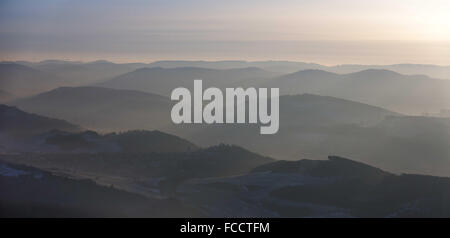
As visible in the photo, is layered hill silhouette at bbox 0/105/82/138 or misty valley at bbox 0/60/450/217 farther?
layered hill silhouette at bbox 0/105/82/138

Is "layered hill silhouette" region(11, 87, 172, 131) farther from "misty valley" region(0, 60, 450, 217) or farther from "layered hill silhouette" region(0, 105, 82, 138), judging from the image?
"layered hill silhouette" region(0, 105, 82, 138)

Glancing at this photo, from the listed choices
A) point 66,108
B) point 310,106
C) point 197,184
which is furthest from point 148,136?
point 66,108

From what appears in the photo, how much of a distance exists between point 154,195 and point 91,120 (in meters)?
88.2

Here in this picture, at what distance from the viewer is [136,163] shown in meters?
52.2

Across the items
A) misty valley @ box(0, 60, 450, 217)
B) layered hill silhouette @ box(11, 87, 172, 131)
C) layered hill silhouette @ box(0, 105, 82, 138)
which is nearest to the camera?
misty valley @ box(0, 60, 450, 217)

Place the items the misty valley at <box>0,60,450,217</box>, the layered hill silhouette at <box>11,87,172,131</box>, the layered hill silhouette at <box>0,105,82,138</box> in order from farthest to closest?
the layered hill silhouette at <box>11,87,172,131</box> → the layered hill silhouette at <box>0,105,82,138</box> → the misty valley at <box>0,60,450,217</box>

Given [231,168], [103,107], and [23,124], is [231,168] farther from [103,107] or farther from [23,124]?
[103,107]

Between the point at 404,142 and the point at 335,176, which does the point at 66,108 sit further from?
Result: the point at 335,176

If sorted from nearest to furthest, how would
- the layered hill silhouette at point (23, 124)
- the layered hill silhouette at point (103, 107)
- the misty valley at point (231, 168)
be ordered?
the misty valley at point (231, 168) → the layered hill silhouette at point (23, 124) → the layered hill silhouette at point (103, 107)

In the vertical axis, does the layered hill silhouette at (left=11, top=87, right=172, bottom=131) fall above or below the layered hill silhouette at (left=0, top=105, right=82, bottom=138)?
above

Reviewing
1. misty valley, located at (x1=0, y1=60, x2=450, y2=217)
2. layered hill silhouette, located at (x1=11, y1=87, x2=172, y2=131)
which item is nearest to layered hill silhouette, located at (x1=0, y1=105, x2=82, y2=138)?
misty valley, located at (x1=0, y1=60, x2=450, y2=217)

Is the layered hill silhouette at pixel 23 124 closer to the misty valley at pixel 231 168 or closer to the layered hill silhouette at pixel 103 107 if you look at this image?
the misty valley at pixel 231 168

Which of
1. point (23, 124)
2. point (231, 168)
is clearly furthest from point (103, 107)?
point (231, 168)

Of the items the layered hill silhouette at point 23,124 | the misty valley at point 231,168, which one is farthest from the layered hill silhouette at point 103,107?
the layered hill silhouette at point 23,124
